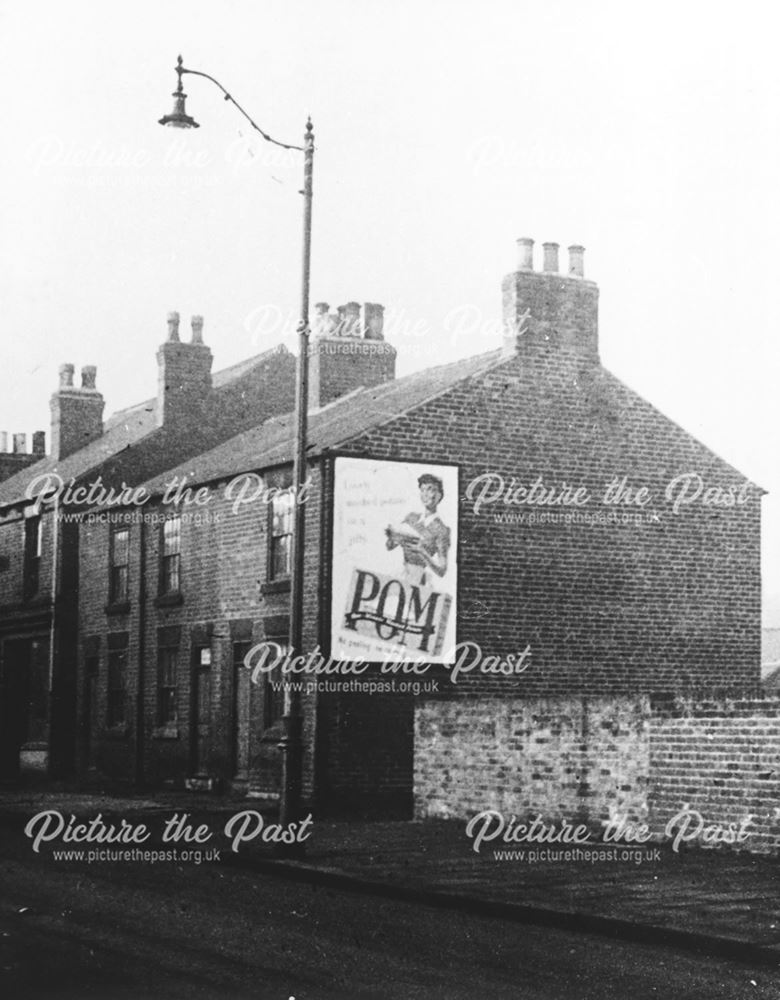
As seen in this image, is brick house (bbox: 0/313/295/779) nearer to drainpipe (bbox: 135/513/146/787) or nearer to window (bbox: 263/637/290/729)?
drainpipe (bbox: 135/513/146/787)

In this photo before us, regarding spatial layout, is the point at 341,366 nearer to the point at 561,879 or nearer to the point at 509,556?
the point at 509,556

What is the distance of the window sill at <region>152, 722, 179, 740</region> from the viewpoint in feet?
95.8

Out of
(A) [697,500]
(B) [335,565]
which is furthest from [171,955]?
(A) [697,500]

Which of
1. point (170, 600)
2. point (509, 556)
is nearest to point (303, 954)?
point (509, 556)

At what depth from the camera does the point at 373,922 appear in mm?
12117

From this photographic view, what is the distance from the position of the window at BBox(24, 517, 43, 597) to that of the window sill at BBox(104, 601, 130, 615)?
14.6 ft

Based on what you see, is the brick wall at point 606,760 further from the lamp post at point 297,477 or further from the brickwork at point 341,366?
the brickwork at point 341,366

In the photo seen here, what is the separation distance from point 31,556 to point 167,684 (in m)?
8.08

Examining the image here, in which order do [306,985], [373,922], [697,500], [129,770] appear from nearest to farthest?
[306,985] → [373,922] → [697,500] → [129,770]

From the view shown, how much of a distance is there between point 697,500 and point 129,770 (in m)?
12.8

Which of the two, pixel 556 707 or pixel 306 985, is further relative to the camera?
pixel 556 707

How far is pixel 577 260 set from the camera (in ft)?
88.2

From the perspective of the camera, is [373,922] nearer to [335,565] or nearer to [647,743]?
[647,743]

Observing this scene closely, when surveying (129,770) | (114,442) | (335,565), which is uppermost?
(114,442)
